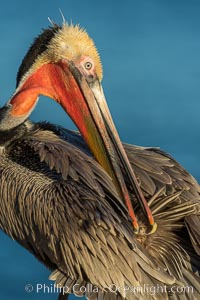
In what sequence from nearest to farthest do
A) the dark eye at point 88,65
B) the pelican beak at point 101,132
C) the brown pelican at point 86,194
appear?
the brown pelican at point 86,194, the pelican beak at point 101,132, the dark eye at point 88,65

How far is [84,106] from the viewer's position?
527 inches

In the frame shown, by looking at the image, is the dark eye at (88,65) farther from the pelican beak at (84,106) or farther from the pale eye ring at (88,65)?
the pelican beak at (84,106)

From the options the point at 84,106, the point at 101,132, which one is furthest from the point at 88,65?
the point at 101,132

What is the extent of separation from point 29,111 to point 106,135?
928 millimetres

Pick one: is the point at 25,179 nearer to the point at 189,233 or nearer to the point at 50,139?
the point at 50,139

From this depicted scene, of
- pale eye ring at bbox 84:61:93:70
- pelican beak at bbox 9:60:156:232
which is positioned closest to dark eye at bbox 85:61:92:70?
pale eye ring at bbox 84:61:93:70

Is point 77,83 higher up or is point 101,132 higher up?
point 77,83

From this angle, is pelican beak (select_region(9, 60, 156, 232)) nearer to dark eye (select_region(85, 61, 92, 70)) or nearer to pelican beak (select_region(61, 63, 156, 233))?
pelican beak (select_region(61, 63, 156, 233))

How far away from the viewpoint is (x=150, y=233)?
12.9 meters

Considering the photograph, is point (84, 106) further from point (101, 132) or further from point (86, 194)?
point (86, 194)

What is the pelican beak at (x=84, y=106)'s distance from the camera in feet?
43.1

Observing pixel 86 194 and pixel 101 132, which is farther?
pixel 101 132

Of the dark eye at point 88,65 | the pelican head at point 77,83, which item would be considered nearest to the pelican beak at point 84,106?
the pelican head at point 77,83

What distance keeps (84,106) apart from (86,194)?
41.5 inches
